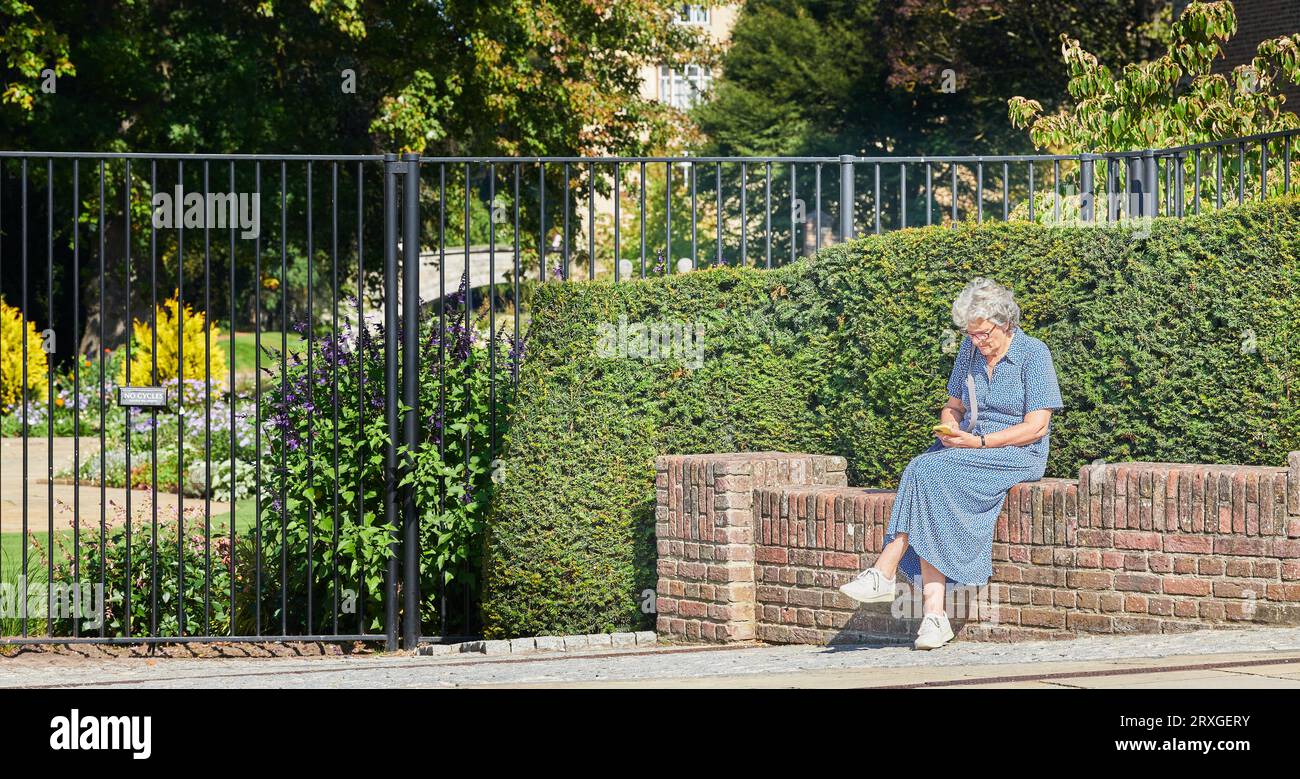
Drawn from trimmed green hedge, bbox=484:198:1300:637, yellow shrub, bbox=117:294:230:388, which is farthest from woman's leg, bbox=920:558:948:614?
yellow shrub, bbox=117:294:230:388

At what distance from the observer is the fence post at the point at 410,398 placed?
796 centimetres

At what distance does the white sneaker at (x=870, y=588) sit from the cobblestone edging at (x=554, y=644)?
1.38 m

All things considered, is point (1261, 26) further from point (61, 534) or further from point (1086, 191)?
point (61, 534)

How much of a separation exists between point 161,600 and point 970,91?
101 ft

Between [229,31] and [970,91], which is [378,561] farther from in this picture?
[970,91]

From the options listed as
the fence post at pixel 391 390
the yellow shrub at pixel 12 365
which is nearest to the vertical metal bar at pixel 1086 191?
the fence post at pixel 391 390

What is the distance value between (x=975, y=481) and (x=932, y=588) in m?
0.51

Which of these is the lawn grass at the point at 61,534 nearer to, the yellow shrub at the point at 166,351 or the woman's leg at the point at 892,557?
the woman's leg at the point at 892,557

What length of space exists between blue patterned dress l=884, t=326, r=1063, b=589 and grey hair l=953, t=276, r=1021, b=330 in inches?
3.8

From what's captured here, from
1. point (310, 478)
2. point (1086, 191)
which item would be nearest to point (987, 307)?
point (1086, 191)

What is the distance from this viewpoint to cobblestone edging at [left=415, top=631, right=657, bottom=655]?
7.60m

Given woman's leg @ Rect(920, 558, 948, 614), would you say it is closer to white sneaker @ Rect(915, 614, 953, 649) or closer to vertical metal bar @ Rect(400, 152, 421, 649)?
white sneaker @ Rect(915, 614, 953, 649)

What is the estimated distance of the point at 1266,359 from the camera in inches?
270

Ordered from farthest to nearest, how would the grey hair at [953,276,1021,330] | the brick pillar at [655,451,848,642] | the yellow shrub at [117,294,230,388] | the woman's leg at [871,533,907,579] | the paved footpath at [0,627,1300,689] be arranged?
the yellow shrub at [117,294,230,388] < the brick pillar at [655,451,848,642] < the grey hair at [953,276,1021,330] < the woman's leg at [871,533,907,579] < the paved footpath at [0,627,1300,689]
